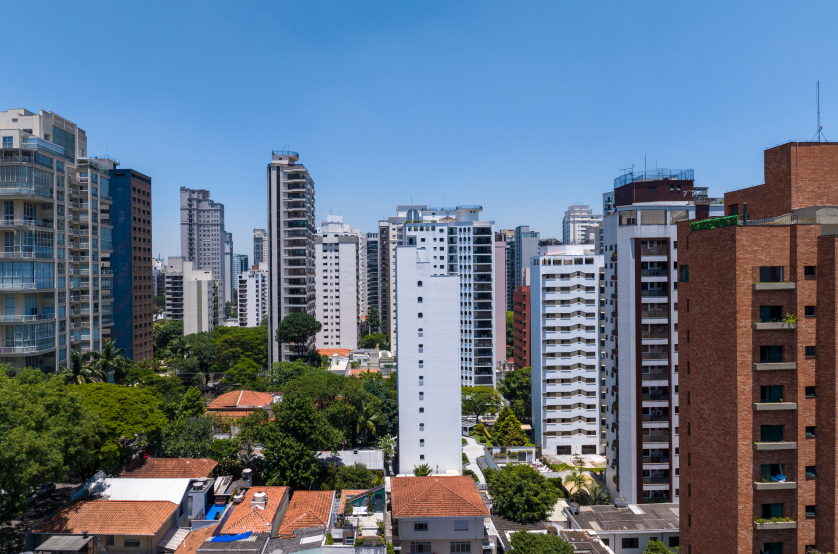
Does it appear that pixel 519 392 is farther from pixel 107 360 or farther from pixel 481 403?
pixel 107 360

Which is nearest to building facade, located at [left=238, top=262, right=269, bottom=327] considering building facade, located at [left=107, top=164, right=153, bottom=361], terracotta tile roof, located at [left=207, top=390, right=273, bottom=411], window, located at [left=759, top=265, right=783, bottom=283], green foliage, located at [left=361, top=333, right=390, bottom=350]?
green foliage, located at [left=361, top=333, right=390, bottom=350]

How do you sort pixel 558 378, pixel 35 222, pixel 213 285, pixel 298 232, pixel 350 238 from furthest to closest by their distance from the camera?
pixel 213 285
pixel 350 238
pixel 298 232
pixel 558 378
pixel 35 222

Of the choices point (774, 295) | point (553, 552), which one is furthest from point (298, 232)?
point (774, 295)

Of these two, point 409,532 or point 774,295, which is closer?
point 774,295

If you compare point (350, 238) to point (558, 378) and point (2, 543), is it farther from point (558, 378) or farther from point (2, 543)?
point (2, 543)

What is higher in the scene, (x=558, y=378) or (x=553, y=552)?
(x=558, y=378)

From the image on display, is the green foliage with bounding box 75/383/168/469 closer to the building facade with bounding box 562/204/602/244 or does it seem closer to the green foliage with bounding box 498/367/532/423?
the green foliage with bounding box 498/367/532/423

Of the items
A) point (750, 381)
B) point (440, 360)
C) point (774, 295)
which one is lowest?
point (440, 360)
